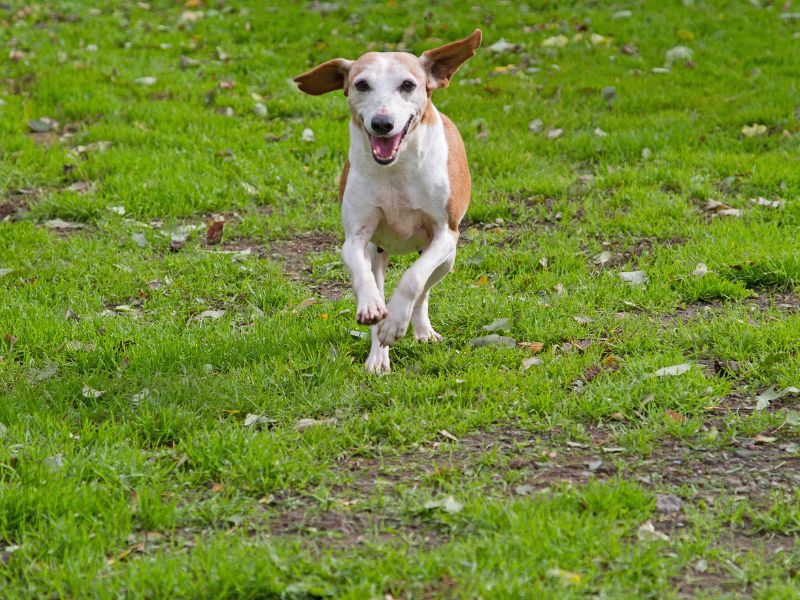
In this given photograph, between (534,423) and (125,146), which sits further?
(125,146)

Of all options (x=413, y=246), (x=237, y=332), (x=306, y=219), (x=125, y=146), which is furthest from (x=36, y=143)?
(x=413, y=246)

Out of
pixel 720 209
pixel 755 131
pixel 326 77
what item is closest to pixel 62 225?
pixel 326 77

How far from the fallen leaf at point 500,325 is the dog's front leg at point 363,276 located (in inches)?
28.8

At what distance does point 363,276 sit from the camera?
4.80 meters

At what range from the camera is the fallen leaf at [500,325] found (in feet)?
17.7

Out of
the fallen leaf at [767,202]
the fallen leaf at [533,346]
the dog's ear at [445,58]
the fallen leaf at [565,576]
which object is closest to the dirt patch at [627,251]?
the fallen leaf at [767,202]

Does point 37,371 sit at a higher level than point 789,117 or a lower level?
lower

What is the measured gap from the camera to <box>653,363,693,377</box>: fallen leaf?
470 cm

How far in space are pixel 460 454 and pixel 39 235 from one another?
407 cm

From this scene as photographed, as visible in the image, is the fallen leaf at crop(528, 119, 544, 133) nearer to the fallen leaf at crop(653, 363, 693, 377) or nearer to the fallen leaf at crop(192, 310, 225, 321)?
the fallen leaf at crop(192, 310, 225, 321)

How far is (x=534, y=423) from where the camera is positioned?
4367 mm

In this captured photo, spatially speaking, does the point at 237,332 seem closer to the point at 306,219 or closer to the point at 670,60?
the point at 306,219

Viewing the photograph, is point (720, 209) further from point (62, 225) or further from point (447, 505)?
point (62, 225)

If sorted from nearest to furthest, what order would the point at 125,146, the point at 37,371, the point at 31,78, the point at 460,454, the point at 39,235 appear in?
the point at 460,454, the point at 37,371, the point at 39,235, the point at 125,146, the point at 31,78
